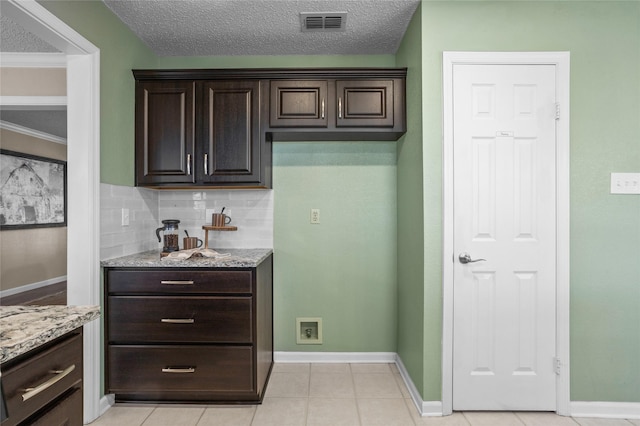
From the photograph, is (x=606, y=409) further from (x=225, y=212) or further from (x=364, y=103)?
(x=225, y=212)

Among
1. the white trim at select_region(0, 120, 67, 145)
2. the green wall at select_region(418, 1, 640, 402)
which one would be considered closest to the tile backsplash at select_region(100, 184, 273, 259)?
the green wall at select_region(418, 1, 640, 402)

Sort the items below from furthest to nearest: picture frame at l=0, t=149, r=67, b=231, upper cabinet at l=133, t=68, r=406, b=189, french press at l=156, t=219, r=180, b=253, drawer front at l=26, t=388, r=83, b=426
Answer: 1. picture frame at l=0, t=149, r=67, b=231
2. french press at l=156, t=219, r=180, b=253
3. upper cabinet at l=133, t=68, r=406, b=189
4. drawer front at l=26, t=388, r=83, b=426

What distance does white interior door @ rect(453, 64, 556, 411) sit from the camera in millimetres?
2133

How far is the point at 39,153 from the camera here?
16.5 feet

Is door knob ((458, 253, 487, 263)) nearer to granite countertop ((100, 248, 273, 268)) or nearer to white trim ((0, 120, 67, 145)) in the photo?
granite countertop ((100, 248, 273, 268))

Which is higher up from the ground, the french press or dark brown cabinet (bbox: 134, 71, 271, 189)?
dark brown cabinet (bbox: 134, 71, 271, 189)

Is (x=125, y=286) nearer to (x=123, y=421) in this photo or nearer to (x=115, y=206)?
(x=115, y=206)

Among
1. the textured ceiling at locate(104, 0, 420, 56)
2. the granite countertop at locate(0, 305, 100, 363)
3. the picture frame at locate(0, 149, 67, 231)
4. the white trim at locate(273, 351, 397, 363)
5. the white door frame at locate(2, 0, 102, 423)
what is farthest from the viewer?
the picture frame at locate(0, 149, 67, 231)

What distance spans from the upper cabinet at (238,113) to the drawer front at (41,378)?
1663 millimetres

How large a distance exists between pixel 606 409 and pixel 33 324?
292cm

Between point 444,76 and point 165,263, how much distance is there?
2.04 m

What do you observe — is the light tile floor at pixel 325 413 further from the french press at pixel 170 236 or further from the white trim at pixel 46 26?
the white trim at pixel 46 26

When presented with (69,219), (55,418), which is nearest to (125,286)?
(69,219)

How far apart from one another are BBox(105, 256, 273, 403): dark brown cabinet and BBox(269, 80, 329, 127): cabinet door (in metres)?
1.11
